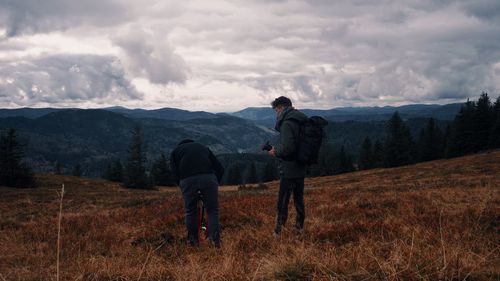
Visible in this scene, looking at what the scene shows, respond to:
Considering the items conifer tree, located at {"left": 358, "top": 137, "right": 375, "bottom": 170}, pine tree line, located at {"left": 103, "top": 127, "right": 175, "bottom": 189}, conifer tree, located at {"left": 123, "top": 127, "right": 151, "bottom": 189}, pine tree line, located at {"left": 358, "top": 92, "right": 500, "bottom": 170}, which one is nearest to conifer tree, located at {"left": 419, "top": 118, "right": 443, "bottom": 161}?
pine tree line, located at {"left": 358, "top": 92, "right": 500, "bottom": 170}

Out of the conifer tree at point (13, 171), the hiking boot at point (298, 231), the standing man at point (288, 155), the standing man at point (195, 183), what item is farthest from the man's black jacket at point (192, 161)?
the conifer tree at point (13, 171)

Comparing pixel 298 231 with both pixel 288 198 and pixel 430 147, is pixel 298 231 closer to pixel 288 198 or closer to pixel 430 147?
pixel 288 198

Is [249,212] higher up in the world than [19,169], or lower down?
higher up

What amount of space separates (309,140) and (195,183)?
236 centimetres

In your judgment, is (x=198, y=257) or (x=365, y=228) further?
(x=365, y=228)

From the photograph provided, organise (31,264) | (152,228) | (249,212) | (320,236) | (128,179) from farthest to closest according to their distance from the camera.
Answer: (128,179)
(249,212)
(152,228)
(320,236)
(31,264)

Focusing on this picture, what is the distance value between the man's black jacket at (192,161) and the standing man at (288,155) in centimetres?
123

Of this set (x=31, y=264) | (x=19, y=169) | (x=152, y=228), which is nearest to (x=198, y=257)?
(x=31, y=264)

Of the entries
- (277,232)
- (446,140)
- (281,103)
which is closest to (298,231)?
(277,232)

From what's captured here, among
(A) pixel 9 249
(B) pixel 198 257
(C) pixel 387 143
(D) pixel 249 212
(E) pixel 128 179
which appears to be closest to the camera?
(B) pixel 198 257

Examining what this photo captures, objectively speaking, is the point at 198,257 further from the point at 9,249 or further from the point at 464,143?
the point at 464,143

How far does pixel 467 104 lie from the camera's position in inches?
2689

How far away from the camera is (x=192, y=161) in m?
7.26

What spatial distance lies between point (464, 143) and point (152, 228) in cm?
7044
